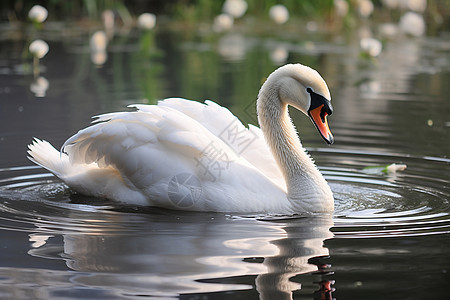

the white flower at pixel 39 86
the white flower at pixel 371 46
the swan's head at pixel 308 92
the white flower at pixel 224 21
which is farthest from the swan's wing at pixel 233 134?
the white flower at pixel 224 21

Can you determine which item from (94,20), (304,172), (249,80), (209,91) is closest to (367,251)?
(304,172)

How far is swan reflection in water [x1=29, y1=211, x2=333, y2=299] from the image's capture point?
4.23 metres

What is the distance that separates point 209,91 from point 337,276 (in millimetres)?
7577

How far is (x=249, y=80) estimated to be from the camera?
12.9 meters

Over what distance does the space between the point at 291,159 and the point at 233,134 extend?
1.58 feet

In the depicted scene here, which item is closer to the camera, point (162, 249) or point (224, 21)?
point (162, 249)

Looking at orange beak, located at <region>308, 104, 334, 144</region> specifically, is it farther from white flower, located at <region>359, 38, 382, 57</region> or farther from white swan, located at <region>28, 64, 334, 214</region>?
white flower, located at <region>359, 38, 382, 57</region>

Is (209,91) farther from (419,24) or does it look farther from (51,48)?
(419,24)

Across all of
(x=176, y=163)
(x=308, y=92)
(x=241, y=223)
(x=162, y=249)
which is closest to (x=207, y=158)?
(x=176, y=163)

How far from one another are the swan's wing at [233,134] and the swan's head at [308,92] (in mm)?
495

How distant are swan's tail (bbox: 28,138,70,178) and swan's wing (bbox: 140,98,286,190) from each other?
0.85 meters

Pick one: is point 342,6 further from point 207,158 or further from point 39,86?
point 207,158

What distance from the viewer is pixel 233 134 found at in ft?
21.1

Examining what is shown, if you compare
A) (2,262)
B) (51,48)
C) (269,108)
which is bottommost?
(2,262)
